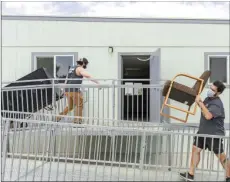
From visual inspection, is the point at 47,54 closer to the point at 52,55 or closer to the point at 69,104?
the point at 52,55

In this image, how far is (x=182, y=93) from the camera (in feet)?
16.6

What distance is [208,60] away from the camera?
8.23 metres

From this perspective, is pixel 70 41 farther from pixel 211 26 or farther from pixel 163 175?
pixel 163 175

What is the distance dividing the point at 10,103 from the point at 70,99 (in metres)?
1.13

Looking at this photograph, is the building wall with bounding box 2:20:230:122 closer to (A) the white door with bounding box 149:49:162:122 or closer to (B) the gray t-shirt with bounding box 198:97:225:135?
(A) the white door with bounding box 149:49:162:122

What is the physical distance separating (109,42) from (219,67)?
274cm

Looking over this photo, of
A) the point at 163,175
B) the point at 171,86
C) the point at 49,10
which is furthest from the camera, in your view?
the point at 49,10

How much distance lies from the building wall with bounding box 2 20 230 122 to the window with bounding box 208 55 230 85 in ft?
0.65

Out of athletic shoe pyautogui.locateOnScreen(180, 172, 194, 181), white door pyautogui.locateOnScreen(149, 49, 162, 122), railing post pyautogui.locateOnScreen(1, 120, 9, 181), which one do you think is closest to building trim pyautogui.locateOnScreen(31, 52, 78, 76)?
white door pyautogui.locateOnScreen(149, 49, 162, 122)

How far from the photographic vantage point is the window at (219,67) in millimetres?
8259

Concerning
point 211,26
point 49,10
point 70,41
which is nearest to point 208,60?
point 211,26

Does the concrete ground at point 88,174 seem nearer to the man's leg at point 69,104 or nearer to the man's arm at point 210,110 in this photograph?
the man's arm at point 210,110

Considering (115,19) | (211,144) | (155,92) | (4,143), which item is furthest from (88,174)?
(115,19)

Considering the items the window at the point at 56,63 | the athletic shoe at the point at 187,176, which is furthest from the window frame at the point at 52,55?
the athletic shoe at the point at 187,176
